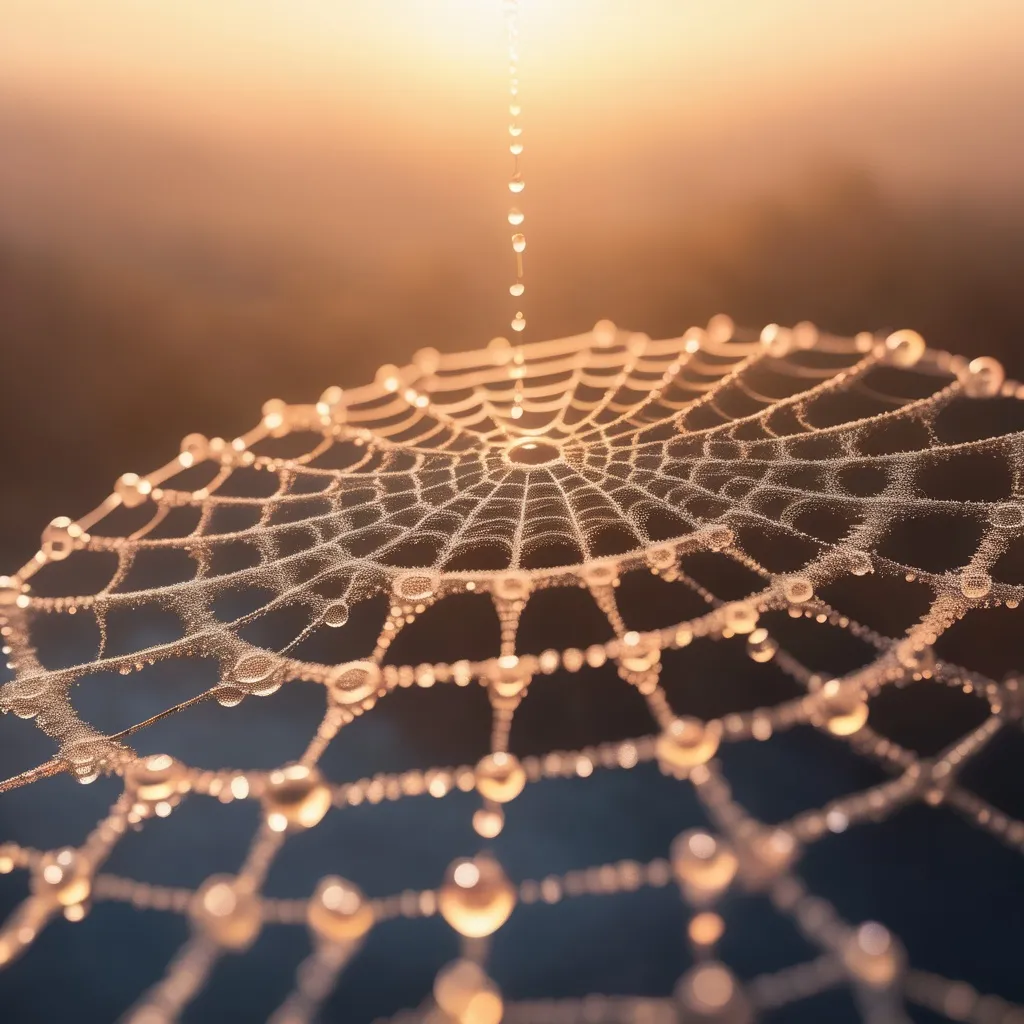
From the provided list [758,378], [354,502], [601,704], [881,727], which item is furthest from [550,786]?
[758,378]

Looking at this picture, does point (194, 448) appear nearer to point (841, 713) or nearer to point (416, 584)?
point (416, 584)

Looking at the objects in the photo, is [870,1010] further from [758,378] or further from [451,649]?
[758,378]

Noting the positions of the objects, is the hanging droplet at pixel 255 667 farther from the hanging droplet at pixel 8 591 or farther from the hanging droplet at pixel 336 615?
the hanging droplet at pixel 8 591

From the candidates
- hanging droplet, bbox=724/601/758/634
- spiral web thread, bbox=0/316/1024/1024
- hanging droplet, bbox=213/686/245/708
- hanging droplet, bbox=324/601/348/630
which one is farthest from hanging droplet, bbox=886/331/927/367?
hanging droplet, bbox=213/686/245/708

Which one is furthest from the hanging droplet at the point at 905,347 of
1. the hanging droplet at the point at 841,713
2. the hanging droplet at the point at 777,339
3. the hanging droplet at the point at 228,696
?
the hanging droplet at the point at 228,696

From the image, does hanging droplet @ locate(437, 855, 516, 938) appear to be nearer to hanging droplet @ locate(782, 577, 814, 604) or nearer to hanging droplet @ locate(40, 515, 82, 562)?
hanging droplet @ locate(782, 577, 814, 604)
